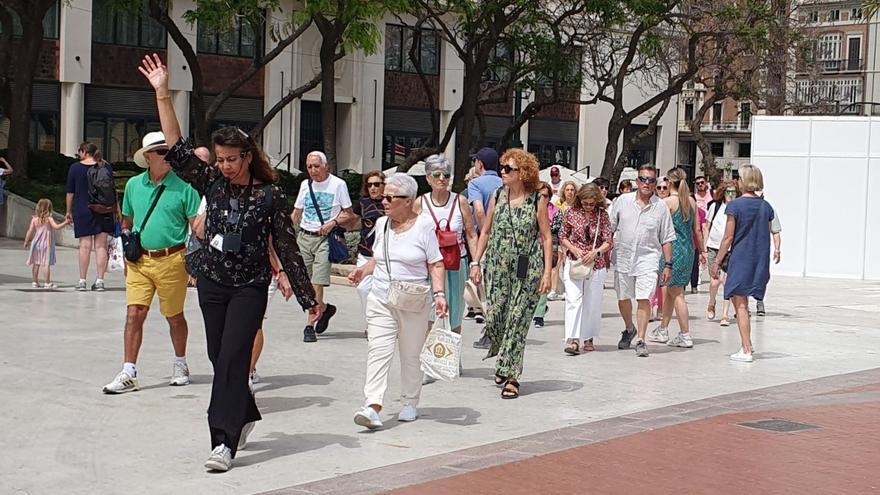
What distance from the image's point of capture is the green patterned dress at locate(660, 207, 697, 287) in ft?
42.4

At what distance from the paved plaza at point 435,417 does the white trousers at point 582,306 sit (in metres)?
0.25

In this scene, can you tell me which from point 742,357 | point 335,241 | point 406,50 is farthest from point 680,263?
point 406,50

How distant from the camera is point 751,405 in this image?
31.8 ft

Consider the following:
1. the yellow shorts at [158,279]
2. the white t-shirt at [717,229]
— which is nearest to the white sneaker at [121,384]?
the yellow shorts at [158,279]

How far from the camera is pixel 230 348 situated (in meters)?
7.07

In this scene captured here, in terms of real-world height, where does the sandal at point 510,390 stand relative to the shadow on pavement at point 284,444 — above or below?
above

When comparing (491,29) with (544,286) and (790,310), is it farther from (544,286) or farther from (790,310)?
(544,286)

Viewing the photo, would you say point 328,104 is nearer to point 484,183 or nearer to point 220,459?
point 484,183

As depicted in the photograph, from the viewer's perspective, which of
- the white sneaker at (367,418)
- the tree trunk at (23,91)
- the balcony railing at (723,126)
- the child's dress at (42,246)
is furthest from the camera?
the balcony railing at (723,126)

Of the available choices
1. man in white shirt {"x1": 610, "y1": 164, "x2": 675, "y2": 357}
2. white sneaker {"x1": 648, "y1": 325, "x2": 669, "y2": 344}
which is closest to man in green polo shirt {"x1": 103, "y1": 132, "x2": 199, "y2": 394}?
man in white shirt {"x1": 610, "y1": 164, "x2": 675, "y2": 357}

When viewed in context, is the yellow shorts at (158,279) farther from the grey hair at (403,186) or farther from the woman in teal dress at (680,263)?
the woman in teal dress at (680,263)

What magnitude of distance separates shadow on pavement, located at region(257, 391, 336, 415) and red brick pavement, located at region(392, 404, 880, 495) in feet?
6.73

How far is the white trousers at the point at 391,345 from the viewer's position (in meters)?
8.11

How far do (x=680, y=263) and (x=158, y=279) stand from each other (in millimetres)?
5841
